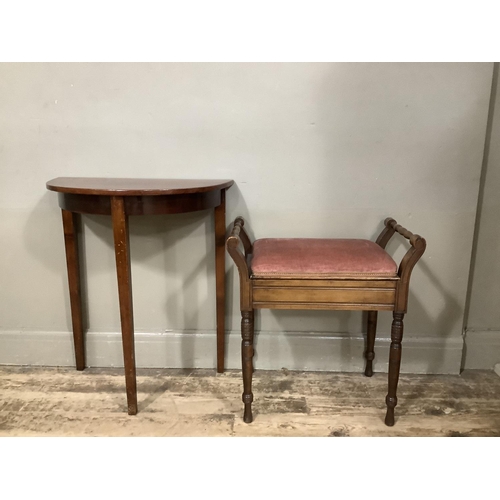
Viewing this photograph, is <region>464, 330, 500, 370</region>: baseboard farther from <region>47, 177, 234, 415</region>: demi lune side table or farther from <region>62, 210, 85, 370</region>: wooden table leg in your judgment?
<region>62, 210, 85, 370</region>: wooden table leg

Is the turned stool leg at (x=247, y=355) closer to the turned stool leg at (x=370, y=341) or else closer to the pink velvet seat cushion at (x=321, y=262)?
the pink velvet seat cushion at (x=321, y=262)

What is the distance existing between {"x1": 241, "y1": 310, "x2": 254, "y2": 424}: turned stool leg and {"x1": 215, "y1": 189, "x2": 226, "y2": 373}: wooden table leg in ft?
1.23

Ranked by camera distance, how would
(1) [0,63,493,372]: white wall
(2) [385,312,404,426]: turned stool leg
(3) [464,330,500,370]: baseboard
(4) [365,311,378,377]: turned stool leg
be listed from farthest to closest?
(3) [464,330,500,370]: baseboard, (4) [365,311,378,377]: turned stool leg, (1) [0,63,493,372]: white wall, (2) [385,312,404,426]: turned stool leg

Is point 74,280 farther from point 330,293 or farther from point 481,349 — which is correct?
point 481,349

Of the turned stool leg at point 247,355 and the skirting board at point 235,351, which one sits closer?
the turned stool leg at point 247,355

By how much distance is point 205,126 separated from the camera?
6.34ft

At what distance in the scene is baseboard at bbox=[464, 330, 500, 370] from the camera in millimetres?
2154

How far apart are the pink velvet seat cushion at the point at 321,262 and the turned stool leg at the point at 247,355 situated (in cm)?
17

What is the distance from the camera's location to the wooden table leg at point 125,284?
156 cm

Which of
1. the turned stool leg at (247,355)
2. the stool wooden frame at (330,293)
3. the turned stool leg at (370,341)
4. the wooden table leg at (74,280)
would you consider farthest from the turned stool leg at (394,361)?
the wooden table leg at (74,280)

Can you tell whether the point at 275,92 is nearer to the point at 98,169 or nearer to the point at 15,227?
the point at 98,169

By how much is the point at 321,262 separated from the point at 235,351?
738mm

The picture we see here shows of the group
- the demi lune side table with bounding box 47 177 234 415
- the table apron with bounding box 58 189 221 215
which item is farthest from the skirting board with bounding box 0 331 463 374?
the table apron with bounding box 58 189 221 215

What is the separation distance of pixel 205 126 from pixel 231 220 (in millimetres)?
412
